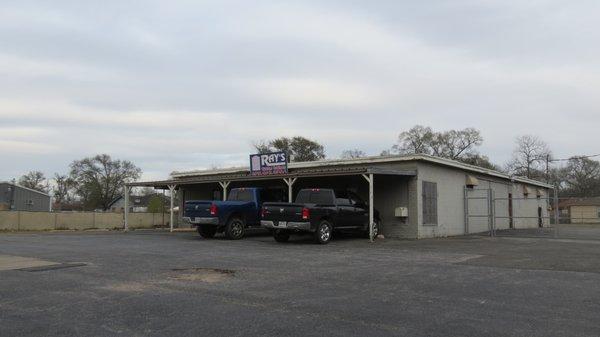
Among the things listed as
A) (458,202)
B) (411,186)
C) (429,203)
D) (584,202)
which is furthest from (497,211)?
(584,202)

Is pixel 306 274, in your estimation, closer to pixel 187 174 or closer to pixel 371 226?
pixel 371 226

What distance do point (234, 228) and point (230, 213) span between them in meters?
0.59

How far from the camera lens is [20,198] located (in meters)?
65.7

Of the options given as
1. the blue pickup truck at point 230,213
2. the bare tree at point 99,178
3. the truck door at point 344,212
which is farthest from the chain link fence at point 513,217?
the bare tree at point 99,178

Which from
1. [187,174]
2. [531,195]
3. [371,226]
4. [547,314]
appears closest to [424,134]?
[531,195]

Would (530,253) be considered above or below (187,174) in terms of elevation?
below

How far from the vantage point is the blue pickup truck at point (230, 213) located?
19609 millimetres

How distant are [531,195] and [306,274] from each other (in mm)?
28987

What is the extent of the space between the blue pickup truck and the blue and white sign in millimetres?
3148

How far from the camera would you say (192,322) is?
6.39m

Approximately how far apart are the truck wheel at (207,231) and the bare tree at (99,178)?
237ft

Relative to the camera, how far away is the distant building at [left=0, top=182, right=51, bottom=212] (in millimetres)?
63312

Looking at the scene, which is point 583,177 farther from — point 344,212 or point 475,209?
point 344,212

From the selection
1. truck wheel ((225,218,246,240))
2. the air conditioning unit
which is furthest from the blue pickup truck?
the air conditioning unit
